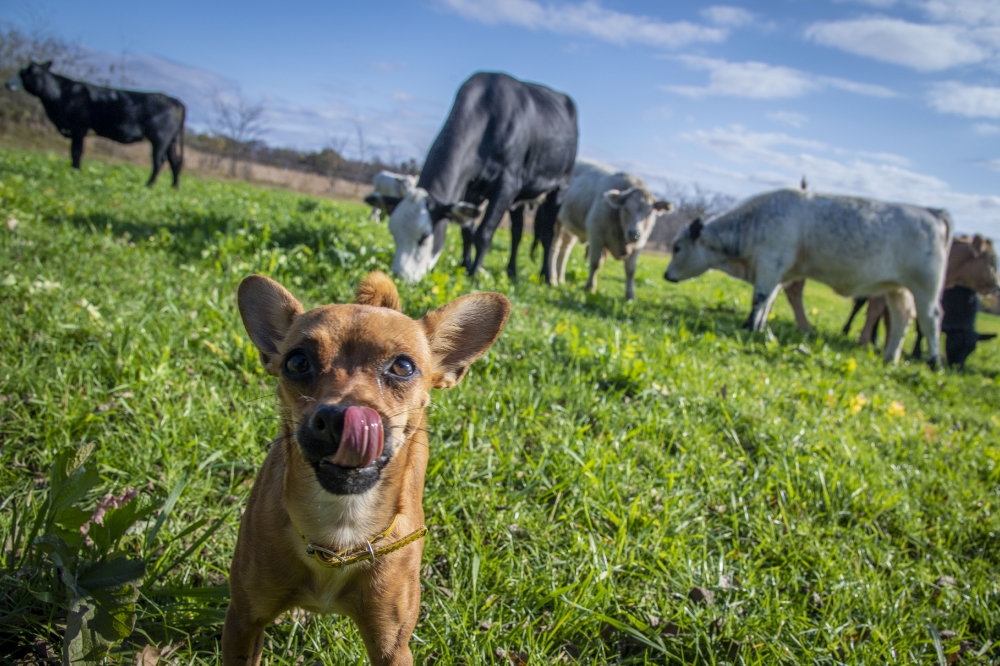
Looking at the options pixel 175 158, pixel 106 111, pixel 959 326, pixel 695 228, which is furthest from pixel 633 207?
pixel 106 111

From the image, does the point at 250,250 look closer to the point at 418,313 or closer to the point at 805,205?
the point at 418,313

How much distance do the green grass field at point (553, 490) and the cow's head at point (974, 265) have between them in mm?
6525

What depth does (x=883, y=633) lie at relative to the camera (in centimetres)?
247

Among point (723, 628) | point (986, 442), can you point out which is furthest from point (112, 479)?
point (986, 442)

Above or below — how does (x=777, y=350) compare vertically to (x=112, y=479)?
above

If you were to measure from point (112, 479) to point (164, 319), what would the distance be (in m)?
1.60

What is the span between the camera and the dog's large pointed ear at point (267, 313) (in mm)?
2078

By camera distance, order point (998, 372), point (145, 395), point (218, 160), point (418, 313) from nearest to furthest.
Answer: point (145, 395)
point (418, 313)
point (998, 372)
point (218, 160)

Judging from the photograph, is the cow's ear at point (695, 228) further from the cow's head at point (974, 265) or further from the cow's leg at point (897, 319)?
the cow's head at point (974, 265)

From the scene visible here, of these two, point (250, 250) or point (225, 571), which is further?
point (250, 250)

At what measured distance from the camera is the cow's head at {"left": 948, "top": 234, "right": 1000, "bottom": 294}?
9.74 meters

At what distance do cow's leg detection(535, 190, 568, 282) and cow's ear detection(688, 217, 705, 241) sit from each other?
2471 millimetres

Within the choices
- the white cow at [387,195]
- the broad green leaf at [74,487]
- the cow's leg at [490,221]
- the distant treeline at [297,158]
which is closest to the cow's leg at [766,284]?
the cow's leg at [490,221]

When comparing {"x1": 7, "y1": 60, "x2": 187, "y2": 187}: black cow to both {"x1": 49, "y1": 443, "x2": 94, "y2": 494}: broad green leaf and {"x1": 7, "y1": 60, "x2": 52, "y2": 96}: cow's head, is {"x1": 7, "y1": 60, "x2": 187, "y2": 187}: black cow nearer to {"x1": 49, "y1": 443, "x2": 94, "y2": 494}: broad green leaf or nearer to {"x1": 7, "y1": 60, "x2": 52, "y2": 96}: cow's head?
{"x1": 7, "y1": 60, "x2": 52, "y2": 96}: cow's head
